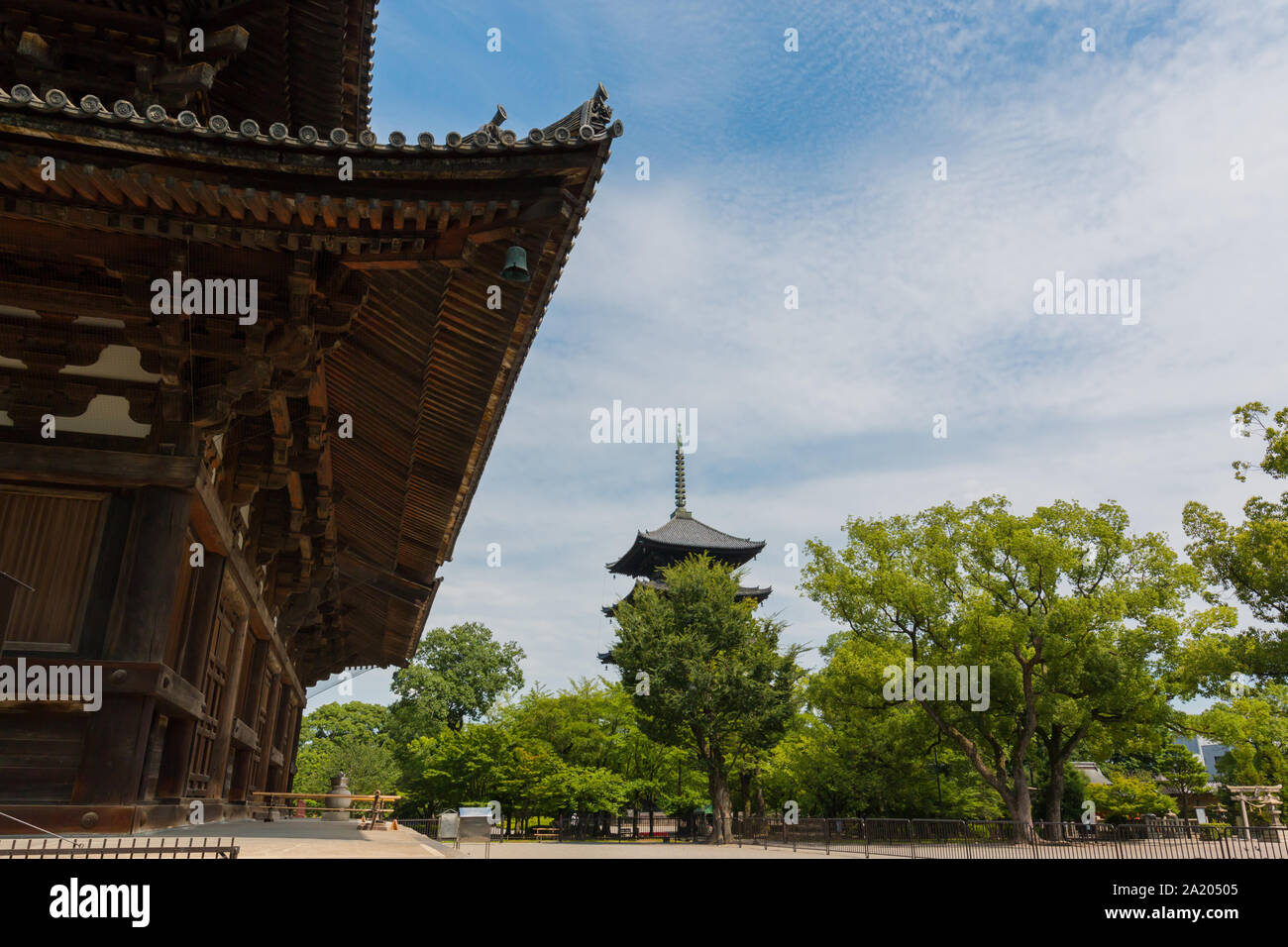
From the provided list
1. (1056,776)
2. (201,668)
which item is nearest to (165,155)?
(201,668)

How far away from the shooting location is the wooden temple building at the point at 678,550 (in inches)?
2366

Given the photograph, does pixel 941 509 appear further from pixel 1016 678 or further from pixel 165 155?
pixel 165 155

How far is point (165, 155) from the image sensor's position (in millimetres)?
5410

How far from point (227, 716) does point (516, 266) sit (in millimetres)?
8606

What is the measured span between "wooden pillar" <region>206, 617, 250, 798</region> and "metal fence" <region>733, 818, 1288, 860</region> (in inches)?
707

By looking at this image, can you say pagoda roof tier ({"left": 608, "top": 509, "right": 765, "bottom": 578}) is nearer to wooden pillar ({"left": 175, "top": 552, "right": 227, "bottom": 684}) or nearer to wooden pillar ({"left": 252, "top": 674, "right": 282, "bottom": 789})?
wooden pillar ({"left": 252, "top": 674, "right": 282, "bottom": 789})

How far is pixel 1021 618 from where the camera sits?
98.3 feet

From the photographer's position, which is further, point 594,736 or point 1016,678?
point 594,736

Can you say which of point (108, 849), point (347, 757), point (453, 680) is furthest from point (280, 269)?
point (453, 680)

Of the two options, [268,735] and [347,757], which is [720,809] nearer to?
[347,757]

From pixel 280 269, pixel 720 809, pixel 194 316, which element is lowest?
pixel 720 809

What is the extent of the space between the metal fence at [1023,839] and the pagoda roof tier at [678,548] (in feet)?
98.2

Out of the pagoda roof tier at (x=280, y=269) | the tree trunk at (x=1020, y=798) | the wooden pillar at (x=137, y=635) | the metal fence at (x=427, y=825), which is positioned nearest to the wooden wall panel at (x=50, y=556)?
the wooden pillar at (x=137, y=635)
